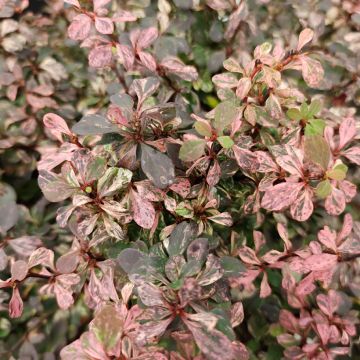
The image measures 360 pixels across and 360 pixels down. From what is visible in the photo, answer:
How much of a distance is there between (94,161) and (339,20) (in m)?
0.98

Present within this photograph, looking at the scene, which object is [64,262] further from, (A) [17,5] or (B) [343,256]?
(A) [17,5]

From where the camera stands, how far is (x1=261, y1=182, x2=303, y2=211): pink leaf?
2.63ft

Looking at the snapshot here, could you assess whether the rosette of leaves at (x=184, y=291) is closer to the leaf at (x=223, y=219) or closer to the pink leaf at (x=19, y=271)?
the leaf at (x=223, y=219)

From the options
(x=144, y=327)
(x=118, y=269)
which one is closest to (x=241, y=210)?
(x=118, y=269)

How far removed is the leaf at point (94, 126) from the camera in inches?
30.7

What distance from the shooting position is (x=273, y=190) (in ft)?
2.65

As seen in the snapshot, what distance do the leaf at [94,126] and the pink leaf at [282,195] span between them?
0.32 meters

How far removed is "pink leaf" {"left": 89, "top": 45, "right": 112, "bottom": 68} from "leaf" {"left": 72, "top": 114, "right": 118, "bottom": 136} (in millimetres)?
192

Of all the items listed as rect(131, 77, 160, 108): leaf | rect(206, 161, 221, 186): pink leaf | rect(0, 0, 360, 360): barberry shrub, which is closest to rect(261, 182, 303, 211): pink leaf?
rect(0, 0, 360, 360): barberry shrub

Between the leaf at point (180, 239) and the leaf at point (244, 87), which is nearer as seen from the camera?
the leaf at point (180, 239)

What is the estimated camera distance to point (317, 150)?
2.49 feet

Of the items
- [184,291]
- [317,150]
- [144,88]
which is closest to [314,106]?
[317,150]

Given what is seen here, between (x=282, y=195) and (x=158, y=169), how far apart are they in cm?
25

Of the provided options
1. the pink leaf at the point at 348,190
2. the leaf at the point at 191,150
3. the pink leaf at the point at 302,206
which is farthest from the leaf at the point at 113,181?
the pink leaf at the point at 348,190
